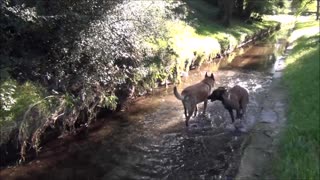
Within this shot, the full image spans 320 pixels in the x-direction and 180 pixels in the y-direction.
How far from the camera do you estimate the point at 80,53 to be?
11.2m

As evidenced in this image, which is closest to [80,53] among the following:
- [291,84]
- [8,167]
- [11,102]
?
[11,102]

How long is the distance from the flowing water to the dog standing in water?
0.45 m

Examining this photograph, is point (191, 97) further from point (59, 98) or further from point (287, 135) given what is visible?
point (59, 98)

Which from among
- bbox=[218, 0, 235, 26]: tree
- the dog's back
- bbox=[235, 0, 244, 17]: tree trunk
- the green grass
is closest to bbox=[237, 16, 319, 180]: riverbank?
the dog's back

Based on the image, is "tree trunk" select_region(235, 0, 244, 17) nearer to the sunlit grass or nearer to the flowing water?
the sunlit grass

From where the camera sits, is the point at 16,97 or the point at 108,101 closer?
the point at 16,97

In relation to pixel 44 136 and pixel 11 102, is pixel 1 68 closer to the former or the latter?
pixel 11 102

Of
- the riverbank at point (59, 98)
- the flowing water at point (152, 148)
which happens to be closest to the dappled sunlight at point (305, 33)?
the riverbank at point (59, 98)

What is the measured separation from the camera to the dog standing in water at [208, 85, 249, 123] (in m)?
11.7

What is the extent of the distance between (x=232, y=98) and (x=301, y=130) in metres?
2.90

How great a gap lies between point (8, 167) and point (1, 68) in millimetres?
2203

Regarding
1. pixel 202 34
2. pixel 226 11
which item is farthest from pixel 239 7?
pixel 202 34

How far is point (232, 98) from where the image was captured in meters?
11.8

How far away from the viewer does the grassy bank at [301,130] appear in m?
7.34
